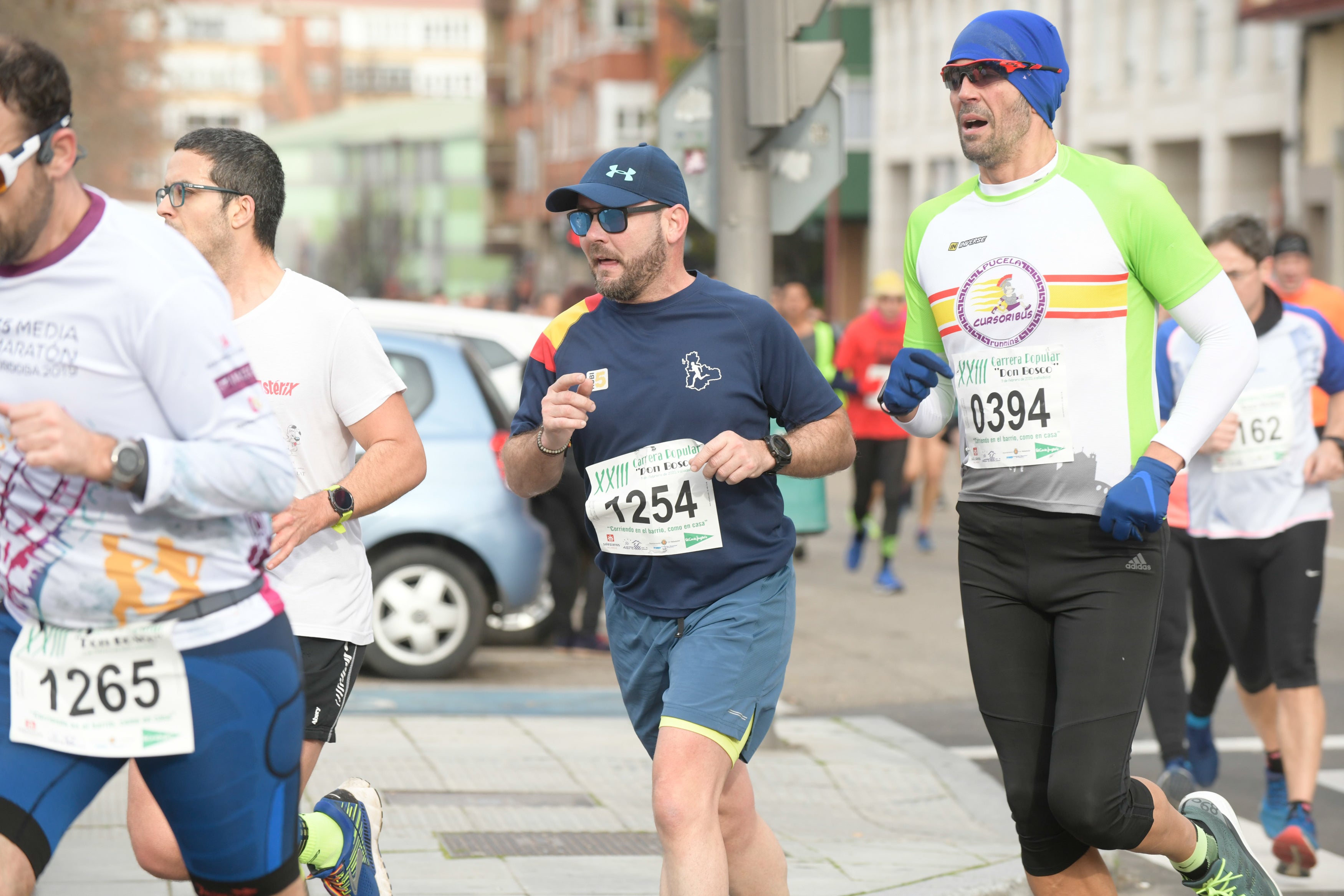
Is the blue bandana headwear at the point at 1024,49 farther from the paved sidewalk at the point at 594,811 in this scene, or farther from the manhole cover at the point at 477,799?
the manhole cover at the point at 477,799

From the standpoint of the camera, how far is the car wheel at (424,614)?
30.8 feet

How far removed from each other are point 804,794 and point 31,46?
185 inches

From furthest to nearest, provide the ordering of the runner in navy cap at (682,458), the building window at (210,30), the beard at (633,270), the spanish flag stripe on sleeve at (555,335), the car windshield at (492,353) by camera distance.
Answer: the building window at (210,30) → the car windshield at (492,353) → the spanish flag stripe on sleeve at (555,335) → the beard at (633,270) → the runner in navy cap at (682,458)

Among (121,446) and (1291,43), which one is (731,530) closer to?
(121,446)

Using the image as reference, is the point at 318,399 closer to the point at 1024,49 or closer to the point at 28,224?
the point at 28,224

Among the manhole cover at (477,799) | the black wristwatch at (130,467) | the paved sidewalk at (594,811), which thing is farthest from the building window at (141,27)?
the black wristwatch at (130,467)

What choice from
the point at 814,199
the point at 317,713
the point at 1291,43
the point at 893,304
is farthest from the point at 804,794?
the point at 1291,43

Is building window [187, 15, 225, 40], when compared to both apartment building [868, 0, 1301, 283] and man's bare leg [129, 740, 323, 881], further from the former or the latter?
man's bare leg [129, 740, 323, 881]

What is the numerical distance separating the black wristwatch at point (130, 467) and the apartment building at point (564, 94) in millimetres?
44409

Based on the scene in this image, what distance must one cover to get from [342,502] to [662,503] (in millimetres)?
708

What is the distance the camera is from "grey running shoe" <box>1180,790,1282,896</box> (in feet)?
14.9

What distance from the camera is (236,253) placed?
14.1ft

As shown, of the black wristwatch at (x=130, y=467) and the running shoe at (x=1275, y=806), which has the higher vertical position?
the black wristwatch at (x=130, y=467)

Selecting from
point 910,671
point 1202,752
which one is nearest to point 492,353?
point 910,671
